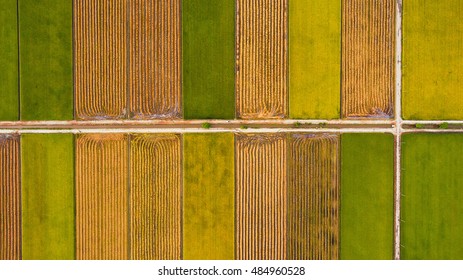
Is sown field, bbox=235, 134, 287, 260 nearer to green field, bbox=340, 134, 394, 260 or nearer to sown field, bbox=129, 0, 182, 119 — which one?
green field, bbox=340, 134, 394, 260

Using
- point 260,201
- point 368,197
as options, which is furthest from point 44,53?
point 368,197

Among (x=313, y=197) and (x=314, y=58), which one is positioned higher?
(x=314, y=58)

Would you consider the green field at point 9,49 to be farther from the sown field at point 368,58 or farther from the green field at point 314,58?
the sown field at point 368,58

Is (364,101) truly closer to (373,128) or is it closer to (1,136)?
(373,128)

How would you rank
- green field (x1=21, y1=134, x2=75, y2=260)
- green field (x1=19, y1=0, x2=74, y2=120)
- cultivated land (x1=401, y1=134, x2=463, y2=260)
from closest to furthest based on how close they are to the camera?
cultivated land (x1=401, y1=134, x2=463, y2=260), green field (x1=21, y1=134, x2=75, y2=260), green field (x1=19, y1=0, x2=74, y2=120)

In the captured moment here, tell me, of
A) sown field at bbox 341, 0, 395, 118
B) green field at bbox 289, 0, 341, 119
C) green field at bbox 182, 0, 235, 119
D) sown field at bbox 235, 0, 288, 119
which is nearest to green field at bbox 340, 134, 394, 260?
sown field at bbox 341, 0, 395, 118

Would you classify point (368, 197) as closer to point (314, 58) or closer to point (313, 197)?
point (313, 197)

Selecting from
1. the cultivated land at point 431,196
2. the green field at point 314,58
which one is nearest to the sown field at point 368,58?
the green field at point 314,58
